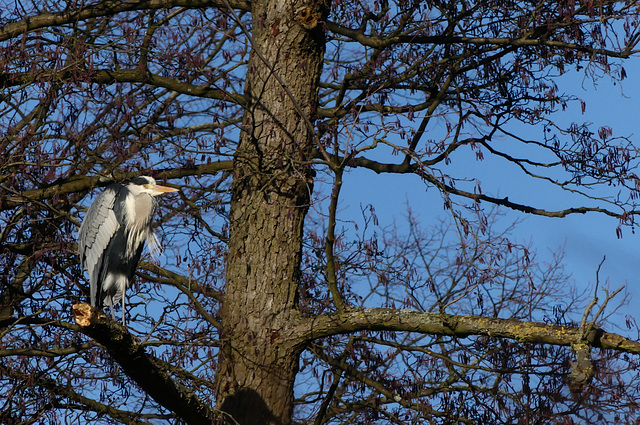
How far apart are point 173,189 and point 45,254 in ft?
3.77

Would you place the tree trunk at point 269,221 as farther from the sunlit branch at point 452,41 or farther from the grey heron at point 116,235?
the grey heron at point 116,235

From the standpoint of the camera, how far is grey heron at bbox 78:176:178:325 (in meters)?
6.10

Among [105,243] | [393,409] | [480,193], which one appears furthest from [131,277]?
[480,193]

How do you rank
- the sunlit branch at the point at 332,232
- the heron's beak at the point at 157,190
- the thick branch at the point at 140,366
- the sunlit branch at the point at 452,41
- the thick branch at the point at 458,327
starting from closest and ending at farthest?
the thick branch at the point at 140,366 → the sunlit branch at the point at 332,232 → the thick branch at the point at 458,327 → the sunlit branch at the point at 452,41 → the heron's beak at the point at 157,190

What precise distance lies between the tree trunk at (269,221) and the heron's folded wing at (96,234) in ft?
4.14

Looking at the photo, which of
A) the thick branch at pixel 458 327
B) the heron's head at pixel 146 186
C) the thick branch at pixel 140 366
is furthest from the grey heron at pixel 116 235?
the thick branch at pixel 458 327

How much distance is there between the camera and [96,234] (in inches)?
241

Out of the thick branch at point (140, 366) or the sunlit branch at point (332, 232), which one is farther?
the sunlit branch at point (332, 232)

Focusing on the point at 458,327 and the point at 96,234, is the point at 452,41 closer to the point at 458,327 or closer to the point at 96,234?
the point at 458,327

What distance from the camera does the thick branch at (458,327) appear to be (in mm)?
4191

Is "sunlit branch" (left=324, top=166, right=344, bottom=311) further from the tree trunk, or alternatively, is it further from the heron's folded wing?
the heron's folded wing

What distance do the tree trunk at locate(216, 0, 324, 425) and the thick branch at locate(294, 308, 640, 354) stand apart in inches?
18.1

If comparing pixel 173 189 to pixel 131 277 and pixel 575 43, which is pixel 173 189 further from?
pixel 575 43

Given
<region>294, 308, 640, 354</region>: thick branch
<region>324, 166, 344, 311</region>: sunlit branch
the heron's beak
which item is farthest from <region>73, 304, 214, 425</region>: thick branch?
the heron's beak
